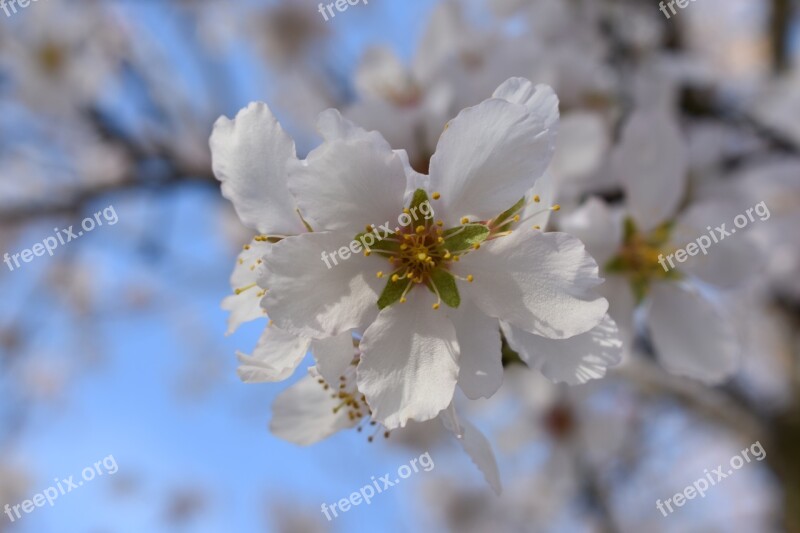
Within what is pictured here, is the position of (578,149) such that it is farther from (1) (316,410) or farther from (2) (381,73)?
(2) (381,73)

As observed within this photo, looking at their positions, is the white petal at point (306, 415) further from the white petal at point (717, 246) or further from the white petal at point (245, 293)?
the white petal at point (717, 246)

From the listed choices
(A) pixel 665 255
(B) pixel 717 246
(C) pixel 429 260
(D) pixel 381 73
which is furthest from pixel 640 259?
(D) pixel 381 73

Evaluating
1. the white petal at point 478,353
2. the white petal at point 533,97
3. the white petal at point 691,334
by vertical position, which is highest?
the white petal at point 533,97

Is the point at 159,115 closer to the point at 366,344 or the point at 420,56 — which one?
the point at 420,56

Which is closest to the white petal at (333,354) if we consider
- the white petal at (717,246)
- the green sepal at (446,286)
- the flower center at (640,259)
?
the green sepal at (446,286)

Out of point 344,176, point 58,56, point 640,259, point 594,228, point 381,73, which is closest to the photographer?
point 344,176

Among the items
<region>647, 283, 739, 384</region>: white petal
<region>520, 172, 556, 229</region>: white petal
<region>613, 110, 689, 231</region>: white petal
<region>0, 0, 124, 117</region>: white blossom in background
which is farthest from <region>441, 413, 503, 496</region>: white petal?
<region>0, 0, 124, 117</region>: white blossom in background

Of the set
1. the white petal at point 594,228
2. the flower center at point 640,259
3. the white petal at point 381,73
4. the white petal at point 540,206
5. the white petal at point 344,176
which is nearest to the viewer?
the white petal at point 344,176
